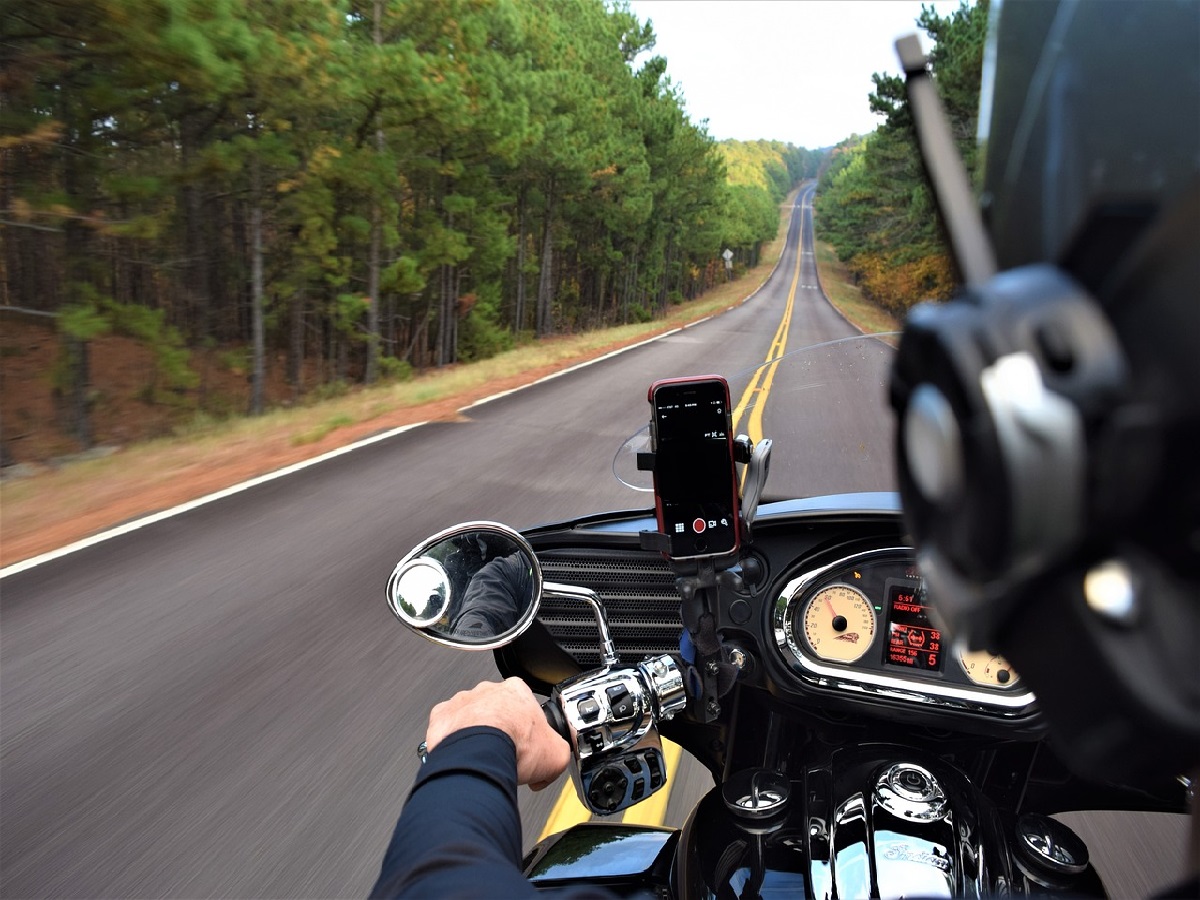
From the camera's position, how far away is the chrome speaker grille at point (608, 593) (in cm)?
233

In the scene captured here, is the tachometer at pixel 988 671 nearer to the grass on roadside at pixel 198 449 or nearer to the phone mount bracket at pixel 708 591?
the phone mount bracket at pixel 708 591

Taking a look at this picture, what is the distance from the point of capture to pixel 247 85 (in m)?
→ 12.8

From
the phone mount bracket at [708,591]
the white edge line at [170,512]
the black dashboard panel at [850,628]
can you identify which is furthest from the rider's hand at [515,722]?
the white edge line at [170,512]

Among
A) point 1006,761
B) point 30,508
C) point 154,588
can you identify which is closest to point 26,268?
point 30,508

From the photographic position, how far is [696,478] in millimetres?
1802

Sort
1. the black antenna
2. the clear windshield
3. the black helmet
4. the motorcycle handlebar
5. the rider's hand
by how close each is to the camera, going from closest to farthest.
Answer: the black helmet
the black antenna
the rider's hand
the motorcycle handlebar
the clear windshield

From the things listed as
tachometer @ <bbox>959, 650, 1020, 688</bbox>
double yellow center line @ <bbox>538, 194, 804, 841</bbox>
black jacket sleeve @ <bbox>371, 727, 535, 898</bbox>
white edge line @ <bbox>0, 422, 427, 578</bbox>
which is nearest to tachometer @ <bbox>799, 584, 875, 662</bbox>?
tachometer @ <bbox>959, 650, 1020, 688</bbox>

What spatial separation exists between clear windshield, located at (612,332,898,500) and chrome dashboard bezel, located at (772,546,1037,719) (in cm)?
33

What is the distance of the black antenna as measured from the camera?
0.74 metres

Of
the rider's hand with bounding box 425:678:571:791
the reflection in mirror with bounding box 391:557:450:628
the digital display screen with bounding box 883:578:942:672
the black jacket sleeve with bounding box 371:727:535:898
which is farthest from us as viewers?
the digital display screen with bounding box 883:578:942:672

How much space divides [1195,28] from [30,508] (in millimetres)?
9407

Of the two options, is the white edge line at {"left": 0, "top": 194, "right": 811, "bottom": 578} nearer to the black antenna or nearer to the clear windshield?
the clear windshield

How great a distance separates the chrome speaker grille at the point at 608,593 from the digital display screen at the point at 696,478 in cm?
50

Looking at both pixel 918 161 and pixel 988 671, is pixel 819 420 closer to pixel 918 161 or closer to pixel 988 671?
pixel 988 671
